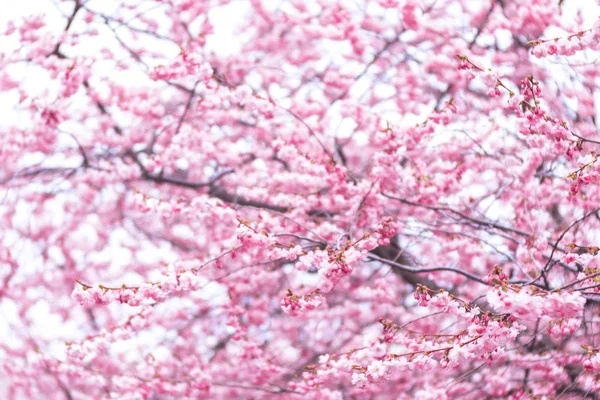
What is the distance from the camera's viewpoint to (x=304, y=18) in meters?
7.77

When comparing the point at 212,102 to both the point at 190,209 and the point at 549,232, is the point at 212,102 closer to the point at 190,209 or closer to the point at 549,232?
the point at 190,209

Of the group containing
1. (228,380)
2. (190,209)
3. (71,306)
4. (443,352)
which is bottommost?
(443,352)

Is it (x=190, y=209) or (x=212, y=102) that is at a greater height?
(x=212, y=102)

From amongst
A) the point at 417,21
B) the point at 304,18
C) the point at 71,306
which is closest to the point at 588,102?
the point at 417,21

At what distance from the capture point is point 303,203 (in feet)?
17.6

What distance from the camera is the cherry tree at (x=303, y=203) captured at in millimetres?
4184

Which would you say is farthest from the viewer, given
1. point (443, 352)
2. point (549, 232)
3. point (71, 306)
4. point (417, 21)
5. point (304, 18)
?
point (71, 306)

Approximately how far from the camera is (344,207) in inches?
221

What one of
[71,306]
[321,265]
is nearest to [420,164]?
[321,265]

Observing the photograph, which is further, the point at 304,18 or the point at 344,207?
the point at 304,18

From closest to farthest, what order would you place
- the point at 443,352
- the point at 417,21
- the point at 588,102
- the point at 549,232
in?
the point at 443,352 < the point at 549,232 < the point at 588,102 < the point at 417,21

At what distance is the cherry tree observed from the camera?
4.18 metres

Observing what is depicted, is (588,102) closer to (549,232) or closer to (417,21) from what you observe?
(549,232)

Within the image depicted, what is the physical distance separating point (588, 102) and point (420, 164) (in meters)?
2.08
